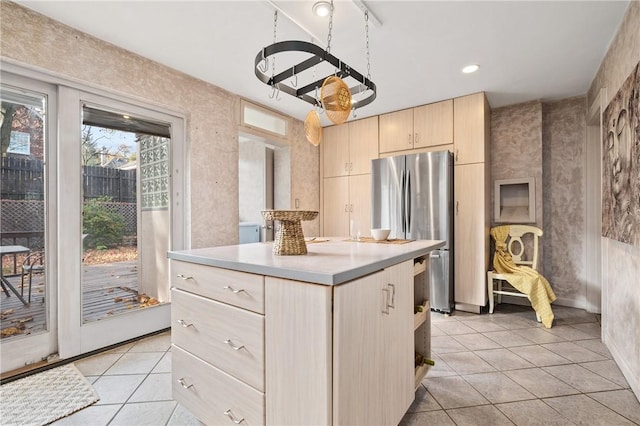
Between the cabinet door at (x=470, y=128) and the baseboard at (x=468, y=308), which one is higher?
the cabinet door at (x=470, y=128)

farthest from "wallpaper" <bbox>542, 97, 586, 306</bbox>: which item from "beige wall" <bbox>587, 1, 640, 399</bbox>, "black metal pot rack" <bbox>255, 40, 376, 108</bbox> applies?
"black metal pot rack" <bbox>255, 40, 376, 108</bbox>

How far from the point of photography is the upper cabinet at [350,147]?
4215mm

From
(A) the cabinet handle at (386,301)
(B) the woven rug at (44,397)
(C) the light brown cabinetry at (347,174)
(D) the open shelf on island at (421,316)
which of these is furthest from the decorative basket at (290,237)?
(C) the light brown cabinetry at (347,174)

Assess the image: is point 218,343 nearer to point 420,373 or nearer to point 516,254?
point 420,373

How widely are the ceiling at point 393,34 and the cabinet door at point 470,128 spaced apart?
0.28 metres

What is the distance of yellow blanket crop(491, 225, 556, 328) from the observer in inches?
118

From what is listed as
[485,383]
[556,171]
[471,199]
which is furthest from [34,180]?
[556,171]

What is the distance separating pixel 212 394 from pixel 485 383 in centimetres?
172

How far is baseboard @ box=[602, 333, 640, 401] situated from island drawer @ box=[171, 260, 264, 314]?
233 centimetres

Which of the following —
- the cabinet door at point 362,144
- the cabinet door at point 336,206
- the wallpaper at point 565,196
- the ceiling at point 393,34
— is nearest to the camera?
the ceiling at point 393,34

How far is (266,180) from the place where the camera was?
462 cm

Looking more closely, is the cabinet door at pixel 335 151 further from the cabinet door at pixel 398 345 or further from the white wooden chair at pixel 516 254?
the cabinet door at pixel 398 345

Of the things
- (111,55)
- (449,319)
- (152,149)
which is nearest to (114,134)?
(152,149)

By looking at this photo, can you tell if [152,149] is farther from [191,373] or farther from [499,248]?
[499,248]
